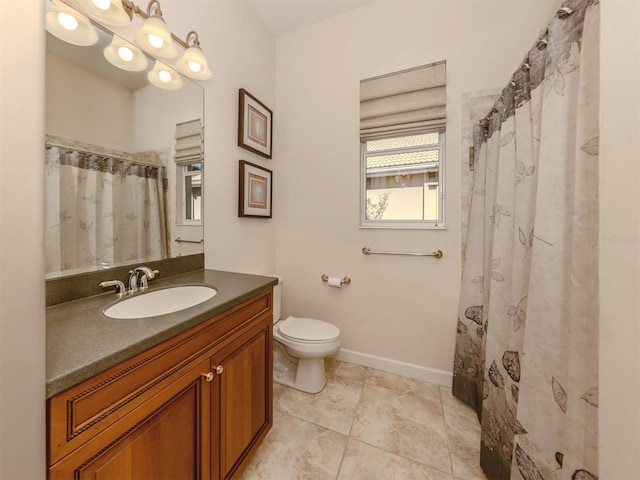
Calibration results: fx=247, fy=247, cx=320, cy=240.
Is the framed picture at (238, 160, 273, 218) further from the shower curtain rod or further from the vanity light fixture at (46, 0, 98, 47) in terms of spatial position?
the vanity light fixture at (46, 0, 98, 47)

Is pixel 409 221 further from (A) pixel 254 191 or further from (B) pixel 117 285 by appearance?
(B) pixel 117 285

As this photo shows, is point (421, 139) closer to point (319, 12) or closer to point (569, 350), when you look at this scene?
point (319, 12)

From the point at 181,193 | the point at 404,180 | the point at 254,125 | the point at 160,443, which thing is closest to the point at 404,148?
the point at 404,180

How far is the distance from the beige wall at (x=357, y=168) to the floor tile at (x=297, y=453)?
0.75 metres

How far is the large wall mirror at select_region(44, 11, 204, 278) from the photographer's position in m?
0.92

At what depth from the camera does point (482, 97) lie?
5.32 ft

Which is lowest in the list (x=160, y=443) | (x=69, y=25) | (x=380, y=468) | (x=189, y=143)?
(x=380, y=468)

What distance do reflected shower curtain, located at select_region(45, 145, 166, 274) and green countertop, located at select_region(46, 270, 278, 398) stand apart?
190 millimetres

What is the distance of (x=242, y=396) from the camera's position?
1.03 m

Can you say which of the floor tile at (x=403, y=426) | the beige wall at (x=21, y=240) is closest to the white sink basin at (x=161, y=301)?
the beige wall at (x=21, y=240)

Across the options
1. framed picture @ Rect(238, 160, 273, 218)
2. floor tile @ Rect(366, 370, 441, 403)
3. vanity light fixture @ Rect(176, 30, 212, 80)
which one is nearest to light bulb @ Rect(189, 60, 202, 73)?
vanity light fixture @ Rect(176, 30, 212, 80)

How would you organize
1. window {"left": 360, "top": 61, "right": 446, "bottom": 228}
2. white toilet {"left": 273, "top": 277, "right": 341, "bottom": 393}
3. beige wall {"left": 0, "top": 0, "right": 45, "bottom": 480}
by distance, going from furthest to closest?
window {"left": 360, "top": 61, "right": 446, "bottom": 228}
white toilet {"left": 273, "top": 277, "right": 341, "bottom": 393}
beige wall {"left": 0, "top": 0, "right": 45, "bottom": 480}

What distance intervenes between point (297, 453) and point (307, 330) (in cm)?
67

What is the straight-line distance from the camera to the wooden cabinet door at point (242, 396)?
0.92 m
